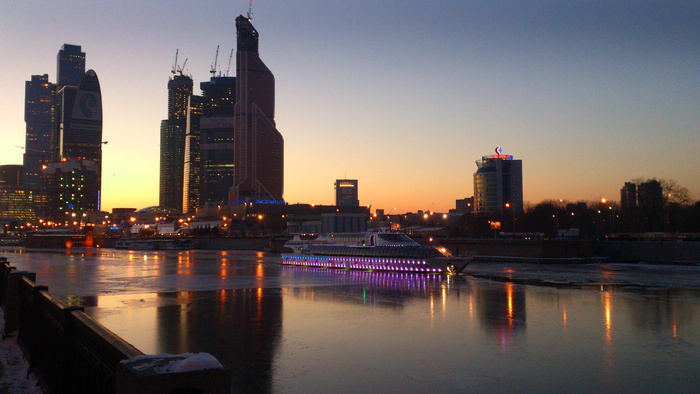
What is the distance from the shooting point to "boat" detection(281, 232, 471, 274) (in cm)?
5366

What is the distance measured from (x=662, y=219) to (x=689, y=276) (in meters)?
81.7

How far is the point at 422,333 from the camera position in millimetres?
21062

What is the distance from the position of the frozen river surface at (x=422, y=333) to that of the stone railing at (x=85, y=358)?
4069 mm

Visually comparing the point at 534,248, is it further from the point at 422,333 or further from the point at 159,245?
the point at 159,245

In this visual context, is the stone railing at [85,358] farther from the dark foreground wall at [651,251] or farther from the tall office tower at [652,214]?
the tall office tower at [652,214]

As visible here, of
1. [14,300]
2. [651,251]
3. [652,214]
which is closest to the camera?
[14,300]

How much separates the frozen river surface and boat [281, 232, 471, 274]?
14.2 metres

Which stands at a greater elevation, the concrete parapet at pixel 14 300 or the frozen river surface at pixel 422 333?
the concrete parapet at pixel 14 300

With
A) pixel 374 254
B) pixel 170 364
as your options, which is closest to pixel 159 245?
pixel 374 254

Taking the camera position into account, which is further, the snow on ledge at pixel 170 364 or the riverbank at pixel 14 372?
the riverbank at pixel 14 372

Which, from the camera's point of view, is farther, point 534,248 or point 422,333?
point 534,248

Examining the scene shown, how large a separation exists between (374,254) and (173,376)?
5511 cm

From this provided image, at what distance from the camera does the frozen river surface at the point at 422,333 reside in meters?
14.5

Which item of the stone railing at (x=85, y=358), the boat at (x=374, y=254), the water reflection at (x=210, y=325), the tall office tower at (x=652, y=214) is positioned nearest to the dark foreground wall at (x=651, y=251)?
the boat at (x=374, y=254)
